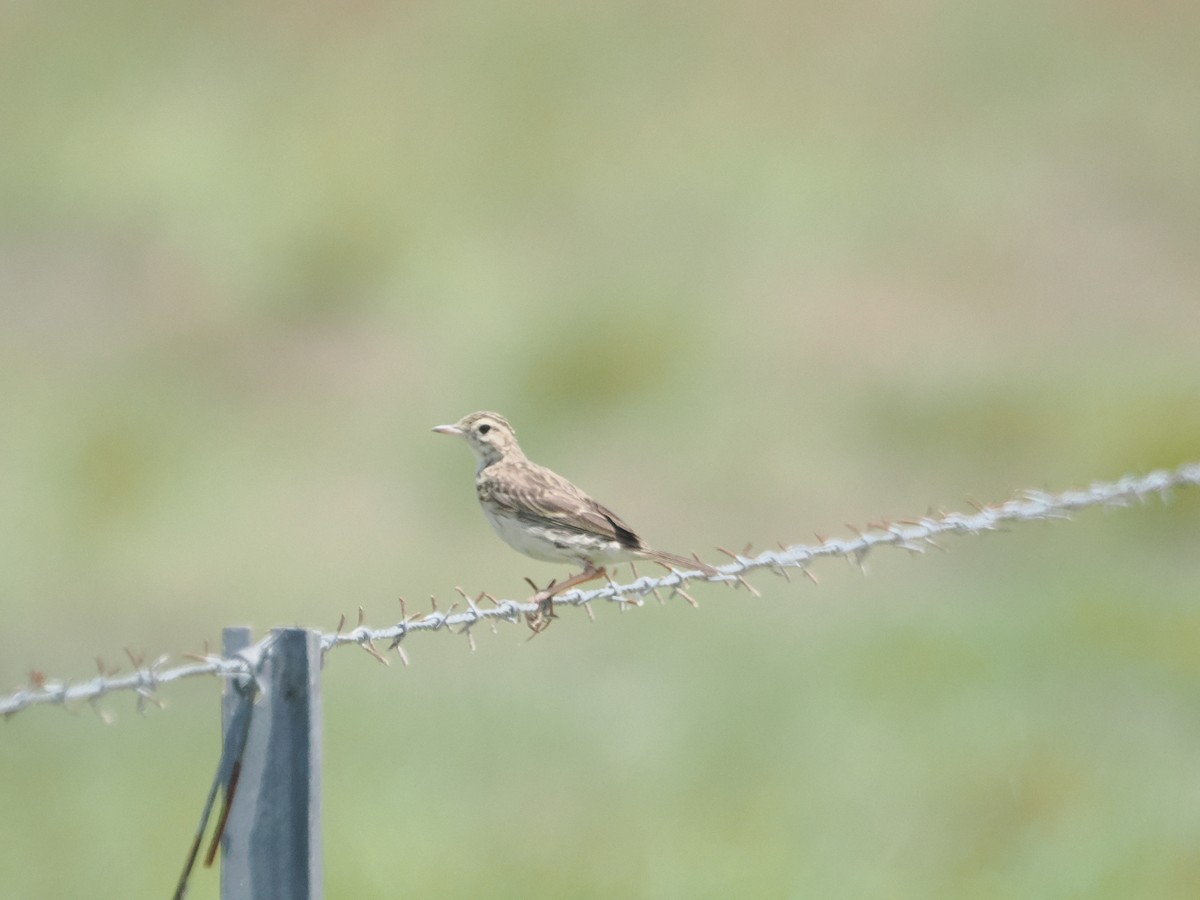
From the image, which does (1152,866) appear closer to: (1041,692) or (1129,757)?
(1129,757)

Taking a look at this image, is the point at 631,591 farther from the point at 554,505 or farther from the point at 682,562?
the point at 554,505

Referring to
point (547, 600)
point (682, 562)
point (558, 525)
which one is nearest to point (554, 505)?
point (558, 525)

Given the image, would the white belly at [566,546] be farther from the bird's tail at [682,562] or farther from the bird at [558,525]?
the bird's tail at [682,562]

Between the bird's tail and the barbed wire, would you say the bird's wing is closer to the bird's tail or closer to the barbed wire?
the bird's tail

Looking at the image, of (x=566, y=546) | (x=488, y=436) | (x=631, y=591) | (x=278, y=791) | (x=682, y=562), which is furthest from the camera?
(x=488, y=436)

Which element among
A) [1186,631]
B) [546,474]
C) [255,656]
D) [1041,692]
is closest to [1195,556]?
[1186,631]

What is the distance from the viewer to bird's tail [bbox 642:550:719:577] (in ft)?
20.1

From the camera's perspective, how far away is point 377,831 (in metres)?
13.2

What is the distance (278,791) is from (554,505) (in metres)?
3.56

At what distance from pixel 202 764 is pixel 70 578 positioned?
8.28 meters

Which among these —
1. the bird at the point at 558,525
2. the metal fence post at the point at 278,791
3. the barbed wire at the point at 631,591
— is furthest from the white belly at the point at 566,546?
the metal fence post at the point at 278,791

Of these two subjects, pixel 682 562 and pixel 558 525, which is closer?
pixel 682 562

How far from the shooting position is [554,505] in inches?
291

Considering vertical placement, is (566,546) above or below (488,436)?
below
